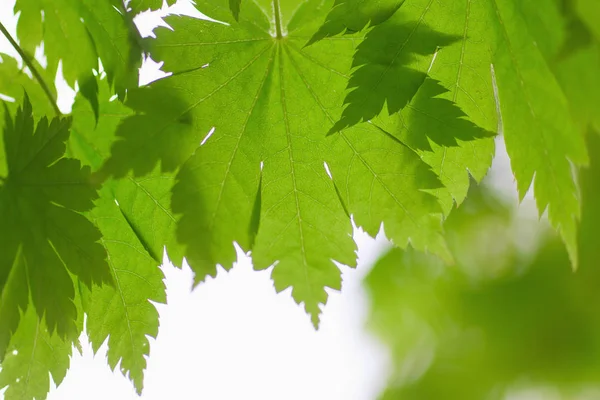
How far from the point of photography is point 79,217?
1069 millimetres

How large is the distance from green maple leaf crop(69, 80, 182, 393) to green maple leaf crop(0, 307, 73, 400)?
3.6 inches

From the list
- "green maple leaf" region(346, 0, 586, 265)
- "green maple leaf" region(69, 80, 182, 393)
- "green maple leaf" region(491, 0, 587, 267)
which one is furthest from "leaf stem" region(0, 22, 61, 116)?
"green maple leaf" region(491, 0, 587, 267)

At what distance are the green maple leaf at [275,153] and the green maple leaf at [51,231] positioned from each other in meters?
0.21

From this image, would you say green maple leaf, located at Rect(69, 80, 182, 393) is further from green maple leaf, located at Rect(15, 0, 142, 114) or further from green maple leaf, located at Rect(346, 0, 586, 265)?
green maple leaf, located at Rect(346, 0, 586, 265)

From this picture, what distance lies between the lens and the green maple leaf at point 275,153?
3.37 ft

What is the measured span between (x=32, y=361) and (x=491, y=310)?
24.4ft

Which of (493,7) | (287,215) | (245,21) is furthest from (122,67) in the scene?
(493,7)

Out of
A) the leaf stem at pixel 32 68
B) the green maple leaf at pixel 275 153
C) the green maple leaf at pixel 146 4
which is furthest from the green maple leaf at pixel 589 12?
the leaf stem at pixel 32 68

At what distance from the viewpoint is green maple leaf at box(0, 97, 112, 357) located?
1.06 meters

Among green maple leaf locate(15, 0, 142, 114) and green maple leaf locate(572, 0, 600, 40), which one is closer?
green maple leaf locate(572, 0, 600, 40)

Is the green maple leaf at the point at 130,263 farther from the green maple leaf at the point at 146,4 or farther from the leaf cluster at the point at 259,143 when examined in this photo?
the green maple leaf at the point at 146,4

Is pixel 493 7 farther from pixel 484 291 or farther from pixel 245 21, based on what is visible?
pixel 484 291

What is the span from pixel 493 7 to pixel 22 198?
103 centimetres

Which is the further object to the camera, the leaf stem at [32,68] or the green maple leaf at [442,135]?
the leaf stem at [32,68]
